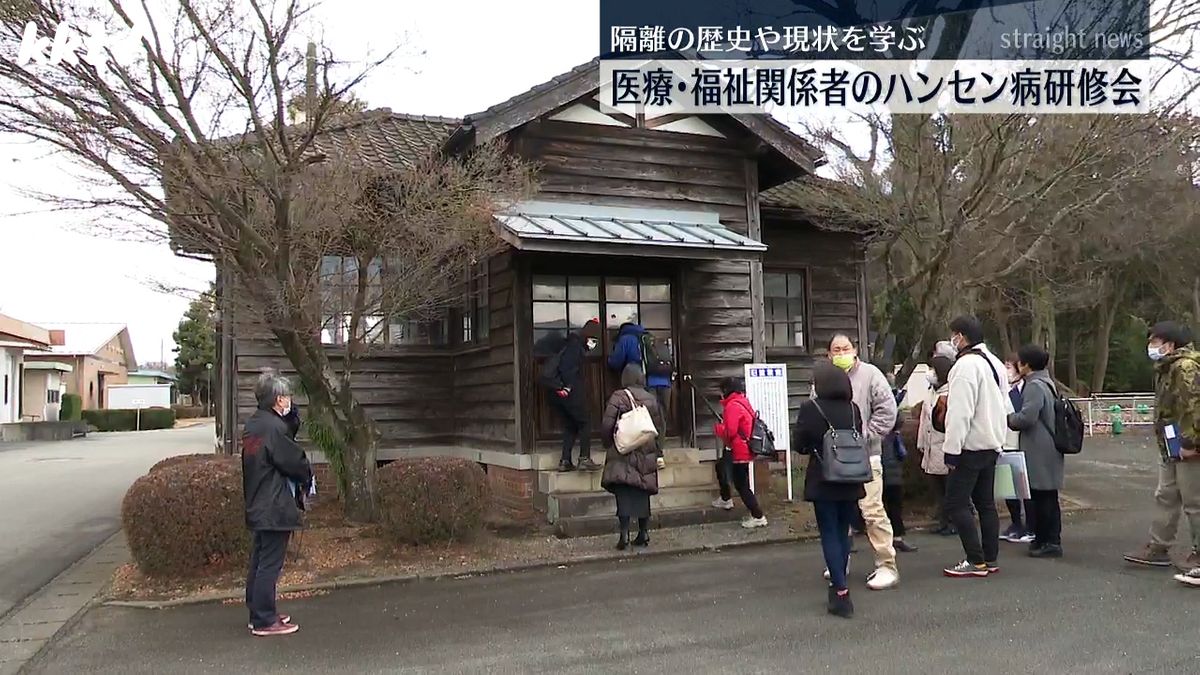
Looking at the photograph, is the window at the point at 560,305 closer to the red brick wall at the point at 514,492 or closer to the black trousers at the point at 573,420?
the black trousers at the point at 573,420

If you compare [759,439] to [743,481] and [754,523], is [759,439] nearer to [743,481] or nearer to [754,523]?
[743,481]

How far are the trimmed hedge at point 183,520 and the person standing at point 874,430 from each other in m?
4.70

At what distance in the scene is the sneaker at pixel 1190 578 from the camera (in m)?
6.02

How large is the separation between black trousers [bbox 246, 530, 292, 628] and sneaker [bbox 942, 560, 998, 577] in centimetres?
490

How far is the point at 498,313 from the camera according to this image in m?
10.1

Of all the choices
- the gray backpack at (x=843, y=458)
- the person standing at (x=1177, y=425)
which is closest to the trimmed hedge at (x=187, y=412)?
the gray backpack at (x=843, y=458)

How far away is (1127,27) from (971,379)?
18.6 feet

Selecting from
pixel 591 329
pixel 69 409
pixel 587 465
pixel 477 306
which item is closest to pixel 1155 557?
pixel 587 465

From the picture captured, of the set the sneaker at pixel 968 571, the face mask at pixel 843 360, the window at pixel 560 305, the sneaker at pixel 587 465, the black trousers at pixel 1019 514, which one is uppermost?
the window at pixel 560 305

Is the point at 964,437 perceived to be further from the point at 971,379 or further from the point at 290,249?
the point at 290,249

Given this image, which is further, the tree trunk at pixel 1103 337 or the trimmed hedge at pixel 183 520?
the tree trunk at pixel 1103 337

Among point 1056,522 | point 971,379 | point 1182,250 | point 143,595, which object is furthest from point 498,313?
point 1182,250

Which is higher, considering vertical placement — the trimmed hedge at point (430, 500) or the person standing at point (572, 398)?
the person standing at point (572, 398)

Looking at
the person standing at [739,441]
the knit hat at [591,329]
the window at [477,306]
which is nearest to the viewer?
the person standing at [739,441]
